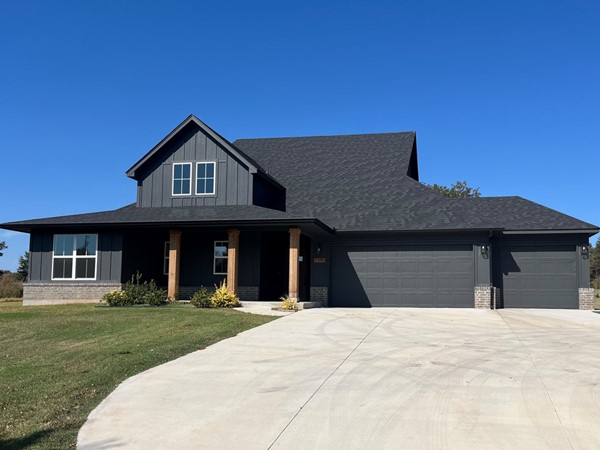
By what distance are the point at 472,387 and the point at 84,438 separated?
489cm

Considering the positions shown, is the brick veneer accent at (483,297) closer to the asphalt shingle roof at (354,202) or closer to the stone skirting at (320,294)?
the asphalt shingle roof at (354,202)

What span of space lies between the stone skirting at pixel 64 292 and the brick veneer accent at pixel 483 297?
13.5 meters

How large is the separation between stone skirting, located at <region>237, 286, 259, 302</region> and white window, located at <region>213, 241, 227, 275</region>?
1186mm

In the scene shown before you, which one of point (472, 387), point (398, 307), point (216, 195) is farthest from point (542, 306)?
point (472, 387)

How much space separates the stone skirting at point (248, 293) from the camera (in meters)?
21.5

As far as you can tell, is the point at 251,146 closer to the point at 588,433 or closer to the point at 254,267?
the point at 254,267

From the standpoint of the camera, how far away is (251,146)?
2977cm

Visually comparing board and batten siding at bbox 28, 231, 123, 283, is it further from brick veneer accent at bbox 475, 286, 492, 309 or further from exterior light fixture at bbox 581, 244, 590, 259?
exterior light fixture at bbox 581, 244, 590, 259

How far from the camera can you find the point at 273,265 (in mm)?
23469

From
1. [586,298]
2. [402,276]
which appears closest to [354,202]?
[402,276]

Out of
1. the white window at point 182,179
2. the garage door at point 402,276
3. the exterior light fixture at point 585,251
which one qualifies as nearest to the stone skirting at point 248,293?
the garage door at point 402,276

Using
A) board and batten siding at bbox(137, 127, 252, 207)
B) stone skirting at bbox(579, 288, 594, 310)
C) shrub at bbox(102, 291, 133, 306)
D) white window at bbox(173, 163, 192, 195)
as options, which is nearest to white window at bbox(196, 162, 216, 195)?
board and batten siding at bbox(137, 127, 252, 207)

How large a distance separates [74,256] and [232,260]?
6.71 meters

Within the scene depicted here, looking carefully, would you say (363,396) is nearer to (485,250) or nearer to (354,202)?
(485,250)
